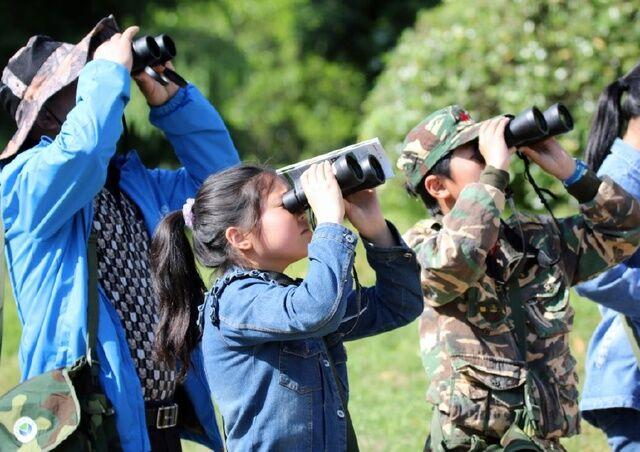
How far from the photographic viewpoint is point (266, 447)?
Answer: 9.62ft

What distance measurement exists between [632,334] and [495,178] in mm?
984

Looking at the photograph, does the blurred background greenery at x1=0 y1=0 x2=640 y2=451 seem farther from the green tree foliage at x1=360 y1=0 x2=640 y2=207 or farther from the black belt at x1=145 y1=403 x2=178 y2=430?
the black belt at x1=145 y1=403 x2=178 y2=430

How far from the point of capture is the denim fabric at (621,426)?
12.8ft

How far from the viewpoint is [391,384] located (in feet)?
21.9

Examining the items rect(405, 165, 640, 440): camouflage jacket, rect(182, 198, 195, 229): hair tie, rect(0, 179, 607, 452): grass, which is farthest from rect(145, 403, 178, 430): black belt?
rect(0, 179, 607, 452): grass

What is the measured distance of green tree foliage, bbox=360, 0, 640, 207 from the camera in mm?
8828

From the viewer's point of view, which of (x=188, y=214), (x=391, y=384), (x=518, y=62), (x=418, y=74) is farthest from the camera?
(x=418, y=74)

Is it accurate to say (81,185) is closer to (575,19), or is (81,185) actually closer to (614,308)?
(614,308)

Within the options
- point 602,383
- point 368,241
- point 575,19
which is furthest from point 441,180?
point 575,19

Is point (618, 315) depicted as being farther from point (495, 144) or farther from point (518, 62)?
point (518, 62)

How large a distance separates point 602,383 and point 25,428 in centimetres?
207

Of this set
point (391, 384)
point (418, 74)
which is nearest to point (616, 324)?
point (391, 384)

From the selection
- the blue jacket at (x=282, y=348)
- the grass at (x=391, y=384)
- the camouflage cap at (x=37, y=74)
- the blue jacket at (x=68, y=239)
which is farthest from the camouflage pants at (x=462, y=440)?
the grass at (x=391, y=384)

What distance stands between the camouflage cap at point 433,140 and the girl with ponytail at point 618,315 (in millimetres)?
718
